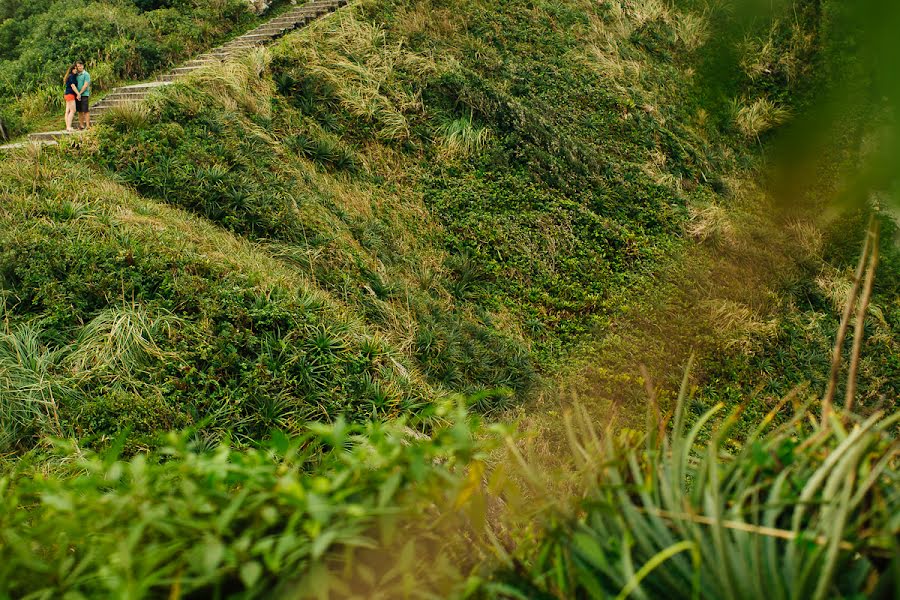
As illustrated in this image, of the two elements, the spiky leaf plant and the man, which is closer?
the spiky leaf plant

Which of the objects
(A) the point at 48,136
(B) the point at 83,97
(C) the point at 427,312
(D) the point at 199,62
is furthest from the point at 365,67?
(C) the point at 427,312

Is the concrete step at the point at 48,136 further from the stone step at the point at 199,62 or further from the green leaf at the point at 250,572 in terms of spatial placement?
the green leaf at the point at 250,572

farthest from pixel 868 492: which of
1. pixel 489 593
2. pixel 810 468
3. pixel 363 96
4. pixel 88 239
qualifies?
pixel 363 96

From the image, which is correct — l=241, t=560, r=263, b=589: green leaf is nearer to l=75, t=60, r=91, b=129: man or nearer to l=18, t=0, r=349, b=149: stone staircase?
l=18, t=0, r=349, b=149: stone staircase

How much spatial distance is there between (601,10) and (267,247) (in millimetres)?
12029

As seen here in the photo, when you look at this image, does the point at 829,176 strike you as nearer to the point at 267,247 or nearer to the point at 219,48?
the point at 267,247

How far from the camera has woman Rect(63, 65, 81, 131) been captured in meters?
8.72

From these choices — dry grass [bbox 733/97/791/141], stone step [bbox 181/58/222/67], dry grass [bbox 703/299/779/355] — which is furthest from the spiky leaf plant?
stone step [bbox 181/58/222/67]

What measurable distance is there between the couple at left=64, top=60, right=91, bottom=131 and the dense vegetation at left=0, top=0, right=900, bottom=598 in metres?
1.50

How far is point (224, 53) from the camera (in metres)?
11.3

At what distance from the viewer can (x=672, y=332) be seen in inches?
368

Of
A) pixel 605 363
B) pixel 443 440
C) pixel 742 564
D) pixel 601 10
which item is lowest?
pixel 605 363

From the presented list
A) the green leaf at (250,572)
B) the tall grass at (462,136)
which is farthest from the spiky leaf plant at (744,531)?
the tall grass at (462,136)

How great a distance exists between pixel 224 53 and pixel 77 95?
3180mm
